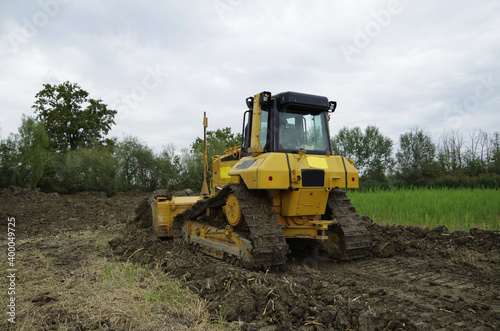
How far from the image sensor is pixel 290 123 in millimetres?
6000

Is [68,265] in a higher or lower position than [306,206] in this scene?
lower

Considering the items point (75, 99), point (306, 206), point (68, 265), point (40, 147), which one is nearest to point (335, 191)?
point (306, 206)

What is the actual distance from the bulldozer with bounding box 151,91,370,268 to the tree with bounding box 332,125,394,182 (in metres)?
34.4

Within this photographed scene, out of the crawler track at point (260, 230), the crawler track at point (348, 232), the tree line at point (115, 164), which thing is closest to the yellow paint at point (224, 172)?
the crawler track at point (260, 230)

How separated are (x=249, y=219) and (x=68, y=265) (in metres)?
3.55

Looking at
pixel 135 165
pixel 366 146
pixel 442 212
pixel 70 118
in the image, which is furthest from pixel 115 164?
pixel 366 146

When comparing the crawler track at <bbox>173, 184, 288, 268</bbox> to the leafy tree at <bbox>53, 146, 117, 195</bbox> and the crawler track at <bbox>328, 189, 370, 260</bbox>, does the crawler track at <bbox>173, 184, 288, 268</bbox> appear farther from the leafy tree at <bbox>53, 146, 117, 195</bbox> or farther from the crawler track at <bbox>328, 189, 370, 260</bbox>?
the leafy tree at <bbox>53, 146, 117, 195</bbox>

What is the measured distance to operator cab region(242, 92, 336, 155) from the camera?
583 cm

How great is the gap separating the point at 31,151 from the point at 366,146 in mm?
31817

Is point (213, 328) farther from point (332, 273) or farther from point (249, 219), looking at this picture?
point (332, 273)

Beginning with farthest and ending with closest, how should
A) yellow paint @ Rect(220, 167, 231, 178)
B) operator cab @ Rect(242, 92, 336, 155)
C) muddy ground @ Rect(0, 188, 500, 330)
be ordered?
yellow paint @ Rect(220, 167, 231, 178) → operator cab @ Rect(242, 92, 336, 155) → muddy ground @ Rect(0, 188, 500, 330)

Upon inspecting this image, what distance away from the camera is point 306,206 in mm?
5727

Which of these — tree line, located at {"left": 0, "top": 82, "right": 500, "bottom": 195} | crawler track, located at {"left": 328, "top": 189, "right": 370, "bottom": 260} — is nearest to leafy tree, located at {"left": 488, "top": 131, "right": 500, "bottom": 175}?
tree line, located at {"left": 0, "top": 82, "right": 500, "bottom": 195}

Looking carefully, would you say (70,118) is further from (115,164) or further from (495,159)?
(495,159)
